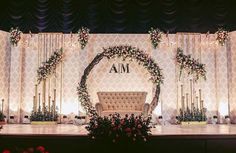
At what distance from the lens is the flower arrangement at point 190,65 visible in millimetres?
12812

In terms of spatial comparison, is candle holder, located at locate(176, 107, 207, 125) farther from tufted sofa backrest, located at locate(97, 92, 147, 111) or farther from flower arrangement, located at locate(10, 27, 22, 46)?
flower arrangement, located at locate(10, 27, 22, 46)

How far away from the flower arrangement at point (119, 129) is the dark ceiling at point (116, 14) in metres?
5.92

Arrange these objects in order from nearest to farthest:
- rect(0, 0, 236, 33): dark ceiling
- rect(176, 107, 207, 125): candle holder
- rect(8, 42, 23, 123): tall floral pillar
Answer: rect(0, 0, 236, 33): dark ceiling
rect(176, 107, 207, 125): candle holder
rect(8, 42, 23, 123): tall floral pillar

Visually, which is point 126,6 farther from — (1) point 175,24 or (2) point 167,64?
(2) point 167,64

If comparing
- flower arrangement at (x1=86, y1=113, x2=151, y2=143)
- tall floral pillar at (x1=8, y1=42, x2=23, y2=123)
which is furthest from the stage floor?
tall floral pillar at (x1=8, y1=42, x2=23, y2=123)

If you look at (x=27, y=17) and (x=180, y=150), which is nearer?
(x=180, y=150)

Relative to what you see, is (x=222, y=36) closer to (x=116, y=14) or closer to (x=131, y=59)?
(x=131, y=59)

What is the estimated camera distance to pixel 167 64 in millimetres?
13195

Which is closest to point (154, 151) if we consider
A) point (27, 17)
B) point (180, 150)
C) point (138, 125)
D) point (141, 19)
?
point (180, 150)

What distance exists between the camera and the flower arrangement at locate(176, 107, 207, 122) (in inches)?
476

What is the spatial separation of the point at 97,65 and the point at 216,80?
4.14 meters

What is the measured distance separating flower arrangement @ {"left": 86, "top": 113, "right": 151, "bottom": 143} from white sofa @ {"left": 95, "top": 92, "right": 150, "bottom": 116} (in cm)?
666

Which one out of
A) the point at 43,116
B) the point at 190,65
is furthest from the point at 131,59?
the point at 43,116

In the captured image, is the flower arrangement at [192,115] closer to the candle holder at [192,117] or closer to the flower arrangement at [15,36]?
the candle holder at [192,117]
